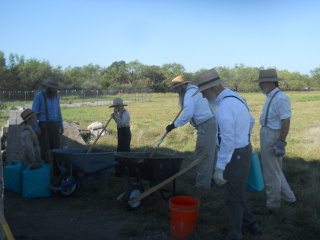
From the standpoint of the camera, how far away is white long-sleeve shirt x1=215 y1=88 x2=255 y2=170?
103 inches

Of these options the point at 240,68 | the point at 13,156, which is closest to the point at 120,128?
the point at 13,156

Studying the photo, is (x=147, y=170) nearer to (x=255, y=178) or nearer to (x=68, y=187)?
(x=255, y=178)

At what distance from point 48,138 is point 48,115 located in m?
0.41

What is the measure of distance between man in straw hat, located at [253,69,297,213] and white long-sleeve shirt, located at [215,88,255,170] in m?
1.08

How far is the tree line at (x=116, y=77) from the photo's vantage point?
4284cm

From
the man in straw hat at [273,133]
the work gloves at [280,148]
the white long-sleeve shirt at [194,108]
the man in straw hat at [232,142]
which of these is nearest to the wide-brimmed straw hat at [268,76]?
the man in straw hat at [273,133]

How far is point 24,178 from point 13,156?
2.44 meters

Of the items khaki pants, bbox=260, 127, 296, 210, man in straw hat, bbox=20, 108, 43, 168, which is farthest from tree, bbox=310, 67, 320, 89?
man in straw hat, bbox=20, 108, 43, 168

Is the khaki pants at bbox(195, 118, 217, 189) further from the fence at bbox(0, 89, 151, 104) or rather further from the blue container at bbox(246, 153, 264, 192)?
the fence at bbox(0, 89, 151, 104)

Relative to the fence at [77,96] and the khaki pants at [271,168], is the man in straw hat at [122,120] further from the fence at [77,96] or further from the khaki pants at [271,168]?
the fence at [77,96]

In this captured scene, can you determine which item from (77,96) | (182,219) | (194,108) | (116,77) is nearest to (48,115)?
(194,108)

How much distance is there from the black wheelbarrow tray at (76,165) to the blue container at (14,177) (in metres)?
0.62

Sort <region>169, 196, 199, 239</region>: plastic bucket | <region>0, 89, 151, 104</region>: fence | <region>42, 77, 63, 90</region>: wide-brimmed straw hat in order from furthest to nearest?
<region>0, 89, 151, 104</region>: fence, <region>42, 77, 63, 90</region>: wide-brimmed straw hat, <region>169, 196, 199, 239</region>: plastic bucket

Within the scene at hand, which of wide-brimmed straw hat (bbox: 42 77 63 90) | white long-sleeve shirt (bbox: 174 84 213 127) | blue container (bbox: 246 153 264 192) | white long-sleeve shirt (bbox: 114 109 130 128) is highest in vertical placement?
wide-brimmed straw hat (bbox: 42 77 63 90)
